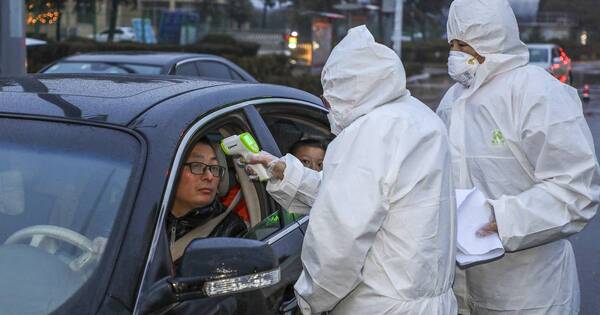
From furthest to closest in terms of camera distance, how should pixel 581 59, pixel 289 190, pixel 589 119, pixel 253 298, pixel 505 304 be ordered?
pixel 581 59
pixel 589 119
pixel 505 304
pixel 289 190
pixel 253 298

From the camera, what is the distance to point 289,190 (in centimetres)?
325

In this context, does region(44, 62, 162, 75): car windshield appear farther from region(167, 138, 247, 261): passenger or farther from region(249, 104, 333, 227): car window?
region(167, 138, 247, 261): passenger

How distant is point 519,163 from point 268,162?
3.35 feet

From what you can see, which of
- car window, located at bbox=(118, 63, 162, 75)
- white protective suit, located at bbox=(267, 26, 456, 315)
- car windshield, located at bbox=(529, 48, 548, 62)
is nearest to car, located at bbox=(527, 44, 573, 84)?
car windshield, located at bbox=(529, 48, 548, 62)

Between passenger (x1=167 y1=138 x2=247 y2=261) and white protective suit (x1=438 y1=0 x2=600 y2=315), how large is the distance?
0.96 meters

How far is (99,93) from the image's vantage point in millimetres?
2988

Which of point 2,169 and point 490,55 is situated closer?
point 2,169

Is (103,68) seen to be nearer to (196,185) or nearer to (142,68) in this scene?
(142,68)

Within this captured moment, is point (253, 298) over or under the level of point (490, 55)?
under

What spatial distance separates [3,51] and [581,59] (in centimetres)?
5582

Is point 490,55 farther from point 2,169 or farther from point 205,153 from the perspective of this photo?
point 2,169

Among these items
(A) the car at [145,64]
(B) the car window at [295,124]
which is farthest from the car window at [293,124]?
(A) the car at [145,64]

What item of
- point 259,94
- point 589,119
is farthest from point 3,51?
point 589,119

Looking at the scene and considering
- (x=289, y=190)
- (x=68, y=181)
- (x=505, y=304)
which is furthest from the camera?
(x=505, y=304)
